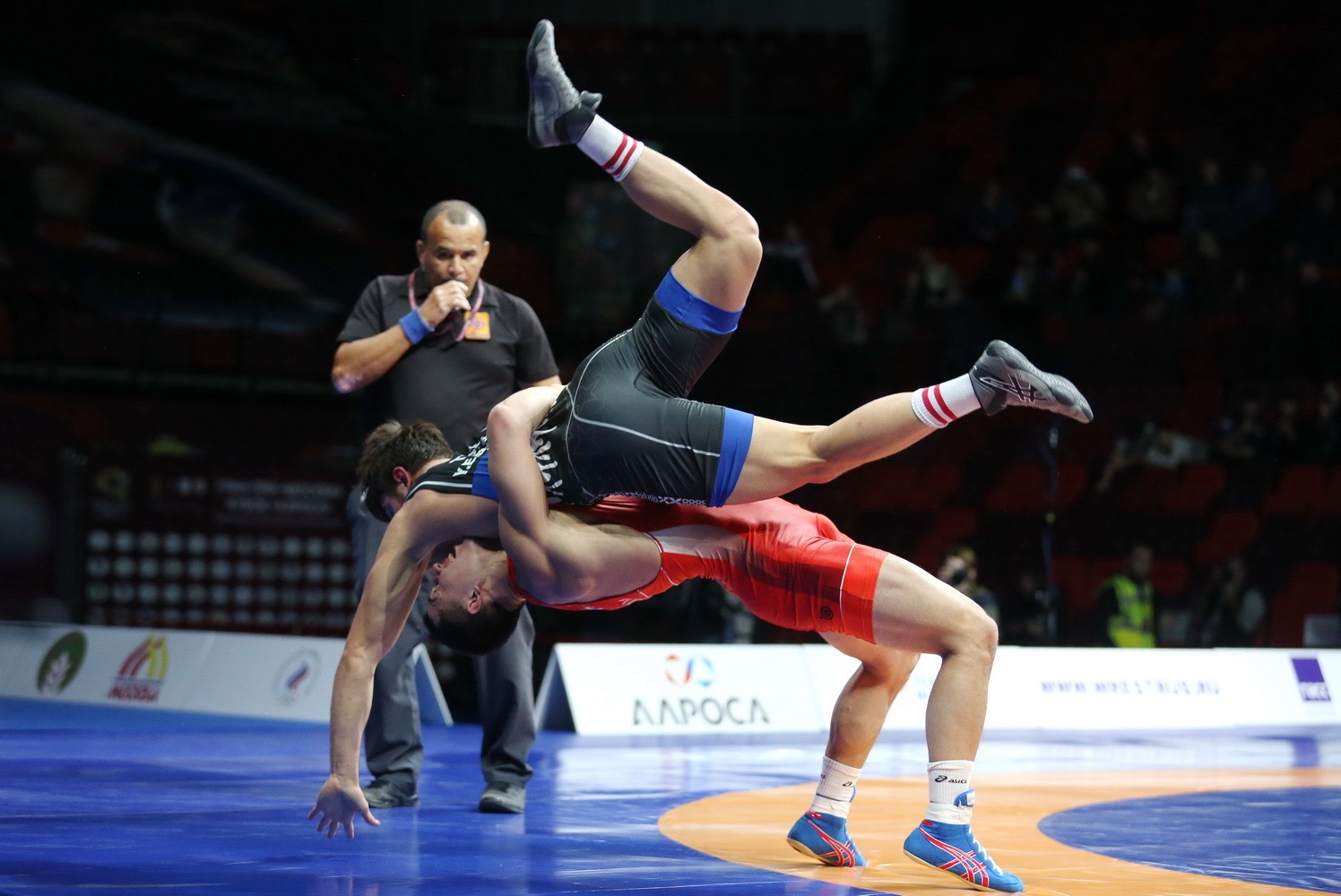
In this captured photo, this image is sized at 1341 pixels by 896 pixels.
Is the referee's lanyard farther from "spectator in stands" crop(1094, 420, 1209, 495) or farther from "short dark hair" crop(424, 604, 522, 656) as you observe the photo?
"spectator in stands" crop(1094, 420, 1209, 495)

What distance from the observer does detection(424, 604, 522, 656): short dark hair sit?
3842 mm

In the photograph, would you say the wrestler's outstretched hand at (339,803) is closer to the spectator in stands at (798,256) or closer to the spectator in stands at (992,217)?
the spectator in stands at (798,256)

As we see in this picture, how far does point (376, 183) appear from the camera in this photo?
1791 cm

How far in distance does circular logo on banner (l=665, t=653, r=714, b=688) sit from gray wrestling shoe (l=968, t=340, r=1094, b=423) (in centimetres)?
451

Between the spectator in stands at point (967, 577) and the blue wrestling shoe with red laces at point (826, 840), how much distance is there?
18.6ft

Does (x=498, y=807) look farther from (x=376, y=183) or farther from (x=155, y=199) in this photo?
(x=376, y=183)

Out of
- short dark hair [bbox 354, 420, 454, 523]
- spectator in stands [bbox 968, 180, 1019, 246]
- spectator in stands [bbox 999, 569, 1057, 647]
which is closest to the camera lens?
short dark hair [bbox 354, 420, 454, 523]

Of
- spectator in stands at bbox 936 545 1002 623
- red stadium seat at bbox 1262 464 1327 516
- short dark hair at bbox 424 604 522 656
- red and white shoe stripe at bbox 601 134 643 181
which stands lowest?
short dark hair at bbox 424 604 522 656

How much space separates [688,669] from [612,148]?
178 inches

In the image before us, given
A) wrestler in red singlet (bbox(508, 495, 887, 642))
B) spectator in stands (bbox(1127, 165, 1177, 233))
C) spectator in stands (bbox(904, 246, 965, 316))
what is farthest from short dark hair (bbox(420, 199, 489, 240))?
spectator in stands (bbox(1127, 165, 1177, 233))

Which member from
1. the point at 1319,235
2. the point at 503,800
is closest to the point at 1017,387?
the point at 503,800

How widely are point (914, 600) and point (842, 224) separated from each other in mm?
14645

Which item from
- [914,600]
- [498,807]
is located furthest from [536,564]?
[498,807]

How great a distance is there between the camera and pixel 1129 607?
10109 mm
